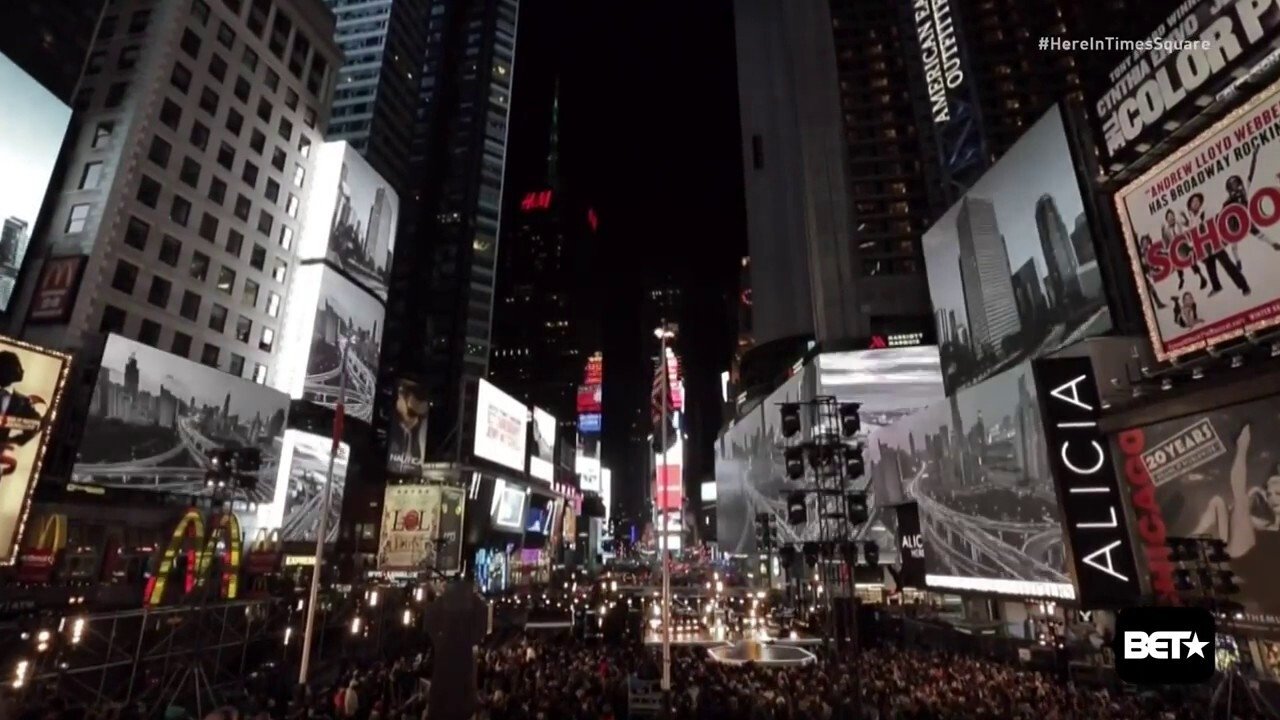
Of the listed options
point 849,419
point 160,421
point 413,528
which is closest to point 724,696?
point 849,419

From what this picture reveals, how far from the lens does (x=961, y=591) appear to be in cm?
3061

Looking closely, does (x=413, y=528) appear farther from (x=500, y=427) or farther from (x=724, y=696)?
(x=724, y=696)

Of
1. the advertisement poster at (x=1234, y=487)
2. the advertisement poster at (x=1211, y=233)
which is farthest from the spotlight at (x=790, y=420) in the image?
the advertisement poster at (x=1234, y=487)

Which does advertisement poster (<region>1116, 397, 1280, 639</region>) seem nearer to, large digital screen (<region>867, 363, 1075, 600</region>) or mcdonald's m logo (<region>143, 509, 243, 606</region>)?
large digital screen (<region>867, 363, 1075, 600</region>)

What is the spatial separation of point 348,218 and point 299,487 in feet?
65.8

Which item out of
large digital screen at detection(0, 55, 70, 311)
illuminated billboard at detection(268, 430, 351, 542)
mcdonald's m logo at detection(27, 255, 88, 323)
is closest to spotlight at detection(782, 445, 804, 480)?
illuminated billboard at detection(268, 430, 351, 542)

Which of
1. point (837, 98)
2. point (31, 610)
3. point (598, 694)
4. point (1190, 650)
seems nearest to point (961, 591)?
point (598, 694)

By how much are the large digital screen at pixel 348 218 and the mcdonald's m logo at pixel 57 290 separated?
51.6 ft

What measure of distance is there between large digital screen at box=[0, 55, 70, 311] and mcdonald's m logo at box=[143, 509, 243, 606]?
13835 mm

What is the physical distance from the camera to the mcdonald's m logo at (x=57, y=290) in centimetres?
3057

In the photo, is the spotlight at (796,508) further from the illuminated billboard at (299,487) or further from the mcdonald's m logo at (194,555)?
the illuminated billboard at (299,487)

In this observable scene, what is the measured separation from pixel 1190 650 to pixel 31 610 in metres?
28.0

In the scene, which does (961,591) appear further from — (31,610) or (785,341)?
(785,341)

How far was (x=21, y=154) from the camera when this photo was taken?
91.2ft
